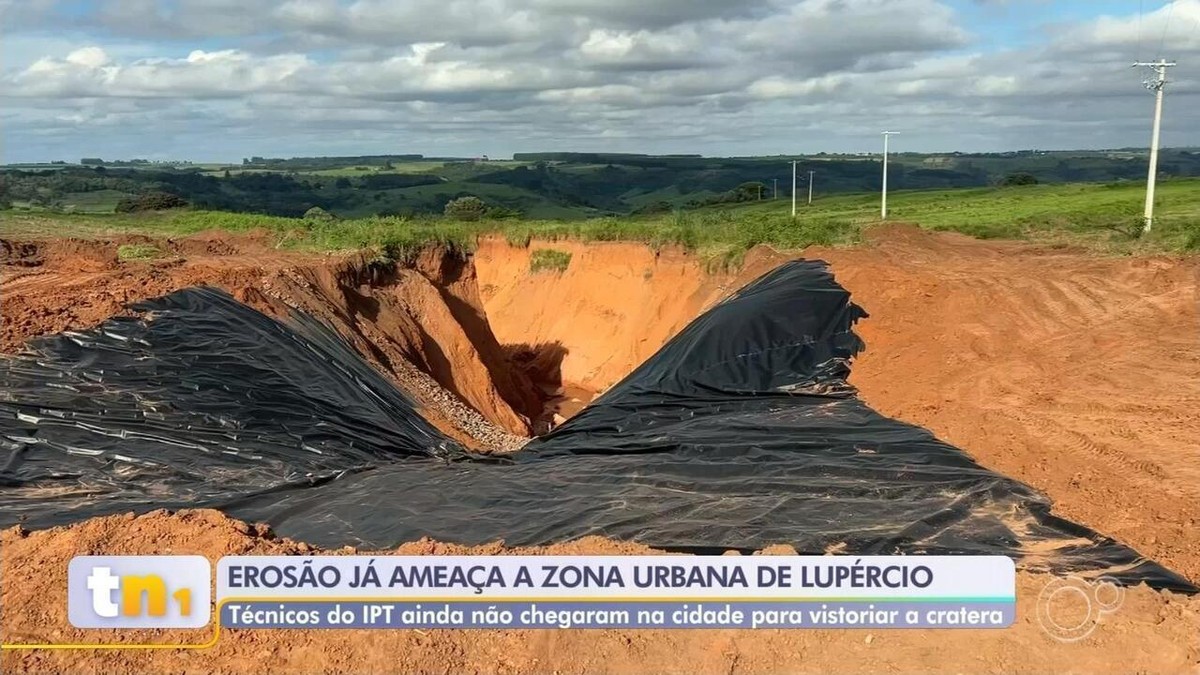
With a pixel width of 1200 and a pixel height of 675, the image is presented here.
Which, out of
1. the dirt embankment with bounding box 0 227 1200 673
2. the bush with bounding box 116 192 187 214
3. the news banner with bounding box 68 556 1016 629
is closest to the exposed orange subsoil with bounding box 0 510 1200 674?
the dirt embankment with bounding box 0 227 1200 673

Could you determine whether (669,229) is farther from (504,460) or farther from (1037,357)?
(504,460)

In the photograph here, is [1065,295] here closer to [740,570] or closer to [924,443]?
[924,443]

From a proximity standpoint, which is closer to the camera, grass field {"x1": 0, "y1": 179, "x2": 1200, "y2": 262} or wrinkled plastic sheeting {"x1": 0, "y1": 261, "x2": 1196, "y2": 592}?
wrinkled plastic sheeting {"x1": 0, "y1": 261, "x2": 1196, "y2": 592}

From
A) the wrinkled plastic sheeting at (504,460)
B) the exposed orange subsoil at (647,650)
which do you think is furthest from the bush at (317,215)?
the exposed orange subsoil at (647,650)

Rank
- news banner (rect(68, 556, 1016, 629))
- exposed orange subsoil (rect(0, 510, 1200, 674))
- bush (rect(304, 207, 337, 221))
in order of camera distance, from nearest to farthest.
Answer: exposed orange subsoil (rect(0, 510, 1200, 674)) < news banner (rect(68, 556, 1016, 629)) < bush (rect(304, 207, 337, 221))

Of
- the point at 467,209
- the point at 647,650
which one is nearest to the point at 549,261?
the point at 647,650

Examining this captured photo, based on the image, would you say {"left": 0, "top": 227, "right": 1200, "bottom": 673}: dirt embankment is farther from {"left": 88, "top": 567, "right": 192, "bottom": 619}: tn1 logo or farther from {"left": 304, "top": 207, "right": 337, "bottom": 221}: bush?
{"left": 304, "top": 207, "right": 337, "bottom": 221}: bush

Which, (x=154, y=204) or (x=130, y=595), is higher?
(x=154, y=204)
